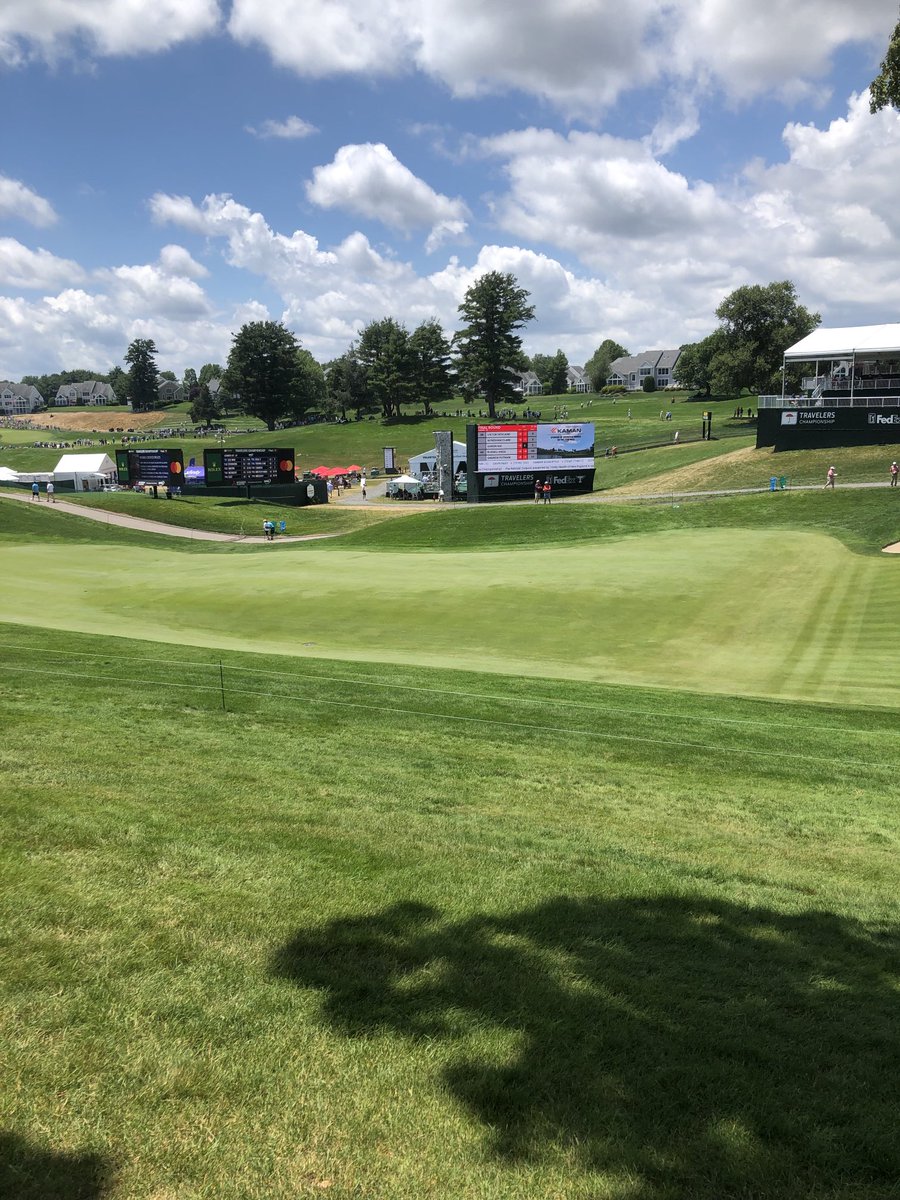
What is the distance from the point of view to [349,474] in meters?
86.8

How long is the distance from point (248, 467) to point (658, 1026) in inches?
2468

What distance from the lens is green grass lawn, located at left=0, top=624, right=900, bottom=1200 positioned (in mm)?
3322

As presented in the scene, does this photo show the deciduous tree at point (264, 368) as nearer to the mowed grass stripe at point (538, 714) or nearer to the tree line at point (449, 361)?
the tree line at point (449, 361)

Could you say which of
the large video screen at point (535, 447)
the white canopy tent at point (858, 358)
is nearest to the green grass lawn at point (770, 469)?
the large video screen at point (535, 447)

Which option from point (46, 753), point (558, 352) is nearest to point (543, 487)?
point (46, 753)

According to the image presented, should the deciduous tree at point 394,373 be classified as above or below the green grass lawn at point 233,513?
above

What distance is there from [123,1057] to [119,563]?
32.6 metres

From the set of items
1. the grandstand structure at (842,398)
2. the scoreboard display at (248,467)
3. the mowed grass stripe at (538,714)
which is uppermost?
the grandstand structure at (842,398)

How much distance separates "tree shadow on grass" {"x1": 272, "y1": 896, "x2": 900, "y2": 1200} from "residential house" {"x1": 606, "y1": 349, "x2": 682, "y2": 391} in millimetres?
187796

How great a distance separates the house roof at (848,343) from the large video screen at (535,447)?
18.8m

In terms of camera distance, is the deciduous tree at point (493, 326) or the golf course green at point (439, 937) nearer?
the golf course green at point (439, 937)

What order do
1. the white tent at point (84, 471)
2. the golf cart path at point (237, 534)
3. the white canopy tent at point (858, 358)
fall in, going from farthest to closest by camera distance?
1. the white tent at point (84, 471)
2. the white canopy tent at point (858, 358)
3. the golf cart path at point (237, 534)

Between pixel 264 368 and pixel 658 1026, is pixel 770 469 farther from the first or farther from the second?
pixel 264 368

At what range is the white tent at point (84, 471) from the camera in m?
73.3
